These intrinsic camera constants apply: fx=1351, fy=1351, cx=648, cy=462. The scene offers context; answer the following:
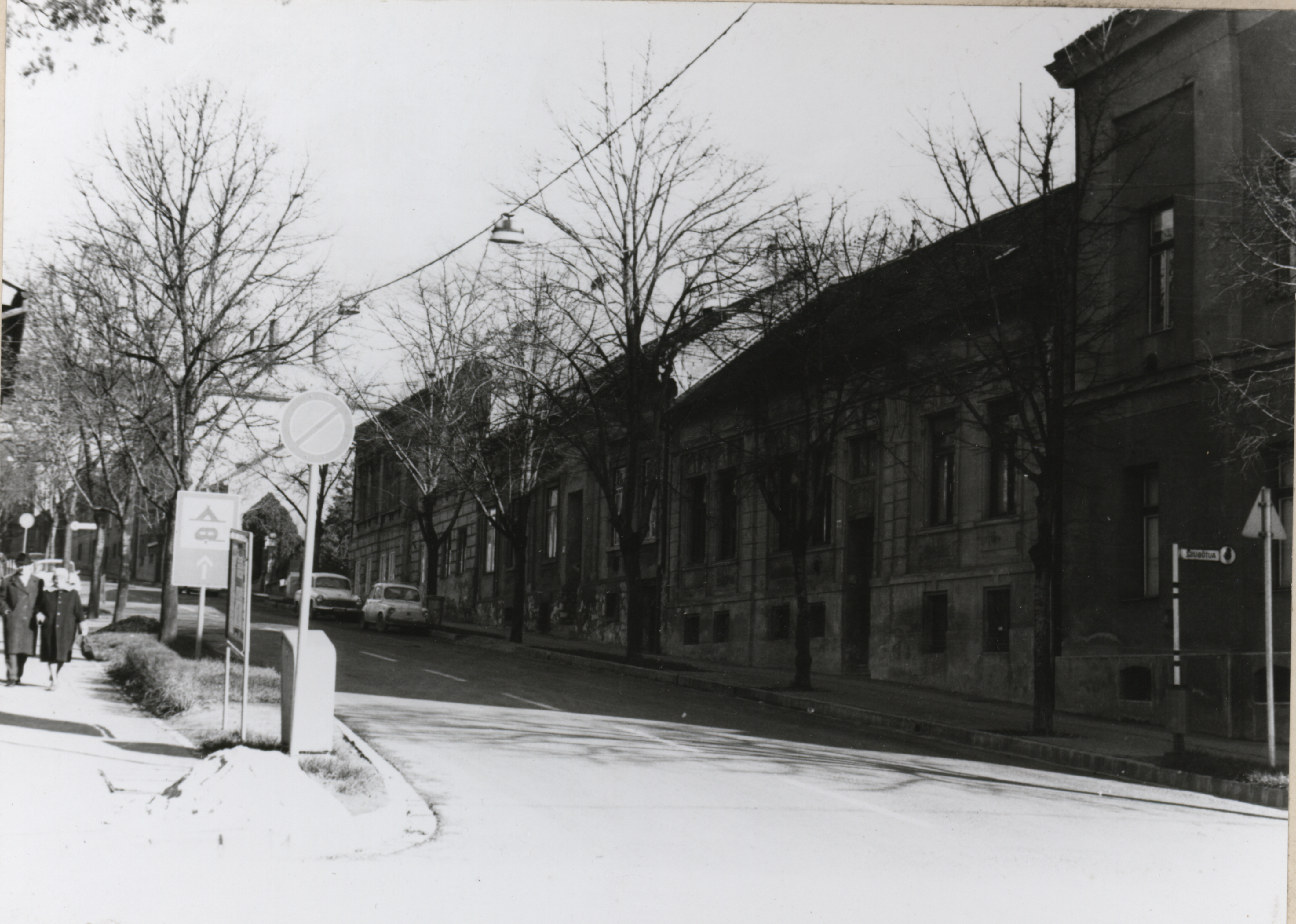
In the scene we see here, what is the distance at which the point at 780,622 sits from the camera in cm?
2867

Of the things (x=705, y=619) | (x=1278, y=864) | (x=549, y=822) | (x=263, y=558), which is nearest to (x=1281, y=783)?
(x=1278, y=864)

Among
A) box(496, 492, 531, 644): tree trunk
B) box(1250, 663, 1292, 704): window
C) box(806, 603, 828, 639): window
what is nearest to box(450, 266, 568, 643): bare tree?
box(496, 492, 531, 644): tree trunk

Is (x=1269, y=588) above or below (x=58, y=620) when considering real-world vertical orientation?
above

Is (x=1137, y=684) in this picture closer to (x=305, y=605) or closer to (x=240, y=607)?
(x=240, y=607)

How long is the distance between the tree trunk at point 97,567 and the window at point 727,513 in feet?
47.4

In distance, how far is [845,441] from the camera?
2750cm

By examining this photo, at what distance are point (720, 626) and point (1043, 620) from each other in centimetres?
1477

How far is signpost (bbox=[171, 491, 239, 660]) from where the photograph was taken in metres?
13.0

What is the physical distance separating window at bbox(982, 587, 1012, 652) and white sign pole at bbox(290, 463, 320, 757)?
546 inches

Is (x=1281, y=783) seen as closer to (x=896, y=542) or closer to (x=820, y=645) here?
(x=896, y=542)

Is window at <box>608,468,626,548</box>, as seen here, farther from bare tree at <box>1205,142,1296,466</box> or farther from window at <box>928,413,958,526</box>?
bare tree at <box>1205,142,1296,466</box>

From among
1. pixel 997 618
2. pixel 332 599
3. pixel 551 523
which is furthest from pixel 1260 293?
pixel 551 523

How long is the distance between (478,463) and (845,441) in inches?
374

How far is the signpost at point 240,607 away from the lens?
1159cm
